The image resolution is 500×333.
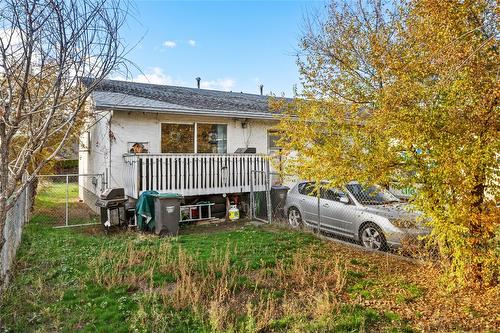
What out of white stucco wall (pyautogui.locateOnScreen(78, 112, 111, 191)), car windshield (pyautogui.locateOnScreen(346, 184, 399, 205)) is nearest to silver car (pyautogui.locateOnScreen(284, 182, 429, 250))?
car windshield (pyautogui.locateOnScreen(346, 184, 399, 205))

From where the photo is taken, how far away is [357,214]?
803 cm

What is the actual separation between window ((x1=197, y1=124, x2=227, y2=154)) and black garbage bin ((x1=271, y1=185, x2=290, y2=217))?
252cm

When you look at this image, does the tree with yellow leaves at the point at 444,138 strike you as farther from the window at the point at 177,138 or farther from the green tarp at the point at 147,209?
the window at the point at 177,138

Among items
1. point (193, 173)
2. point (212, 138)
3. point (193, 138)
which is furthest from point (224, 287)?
point (212, 138)

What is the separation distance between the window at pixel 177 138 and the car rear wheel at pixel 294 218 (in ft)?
13.7

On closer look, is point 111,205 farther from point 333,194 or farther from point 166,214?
point 333,194

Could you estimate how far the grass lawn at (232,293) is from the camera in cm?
392

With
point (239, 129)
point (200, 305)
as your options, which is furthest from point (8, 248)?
point (239, 129)

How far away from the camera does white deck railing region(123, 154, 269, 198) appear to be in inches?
390

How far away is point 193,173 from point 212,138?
A: 232cm

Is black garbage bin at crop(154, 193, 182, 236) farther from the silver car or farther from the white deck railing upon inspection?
the silver car

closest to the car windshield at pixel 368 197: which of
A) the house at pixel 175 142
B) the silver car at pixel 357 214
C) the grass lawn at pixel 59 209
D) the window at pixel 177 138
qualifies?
the silver car at pixel 357 214

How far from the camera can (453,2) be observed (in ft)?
15.6

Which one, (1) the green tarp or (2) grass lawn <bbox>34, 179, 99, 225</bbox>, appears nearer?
(1) the green tarp
